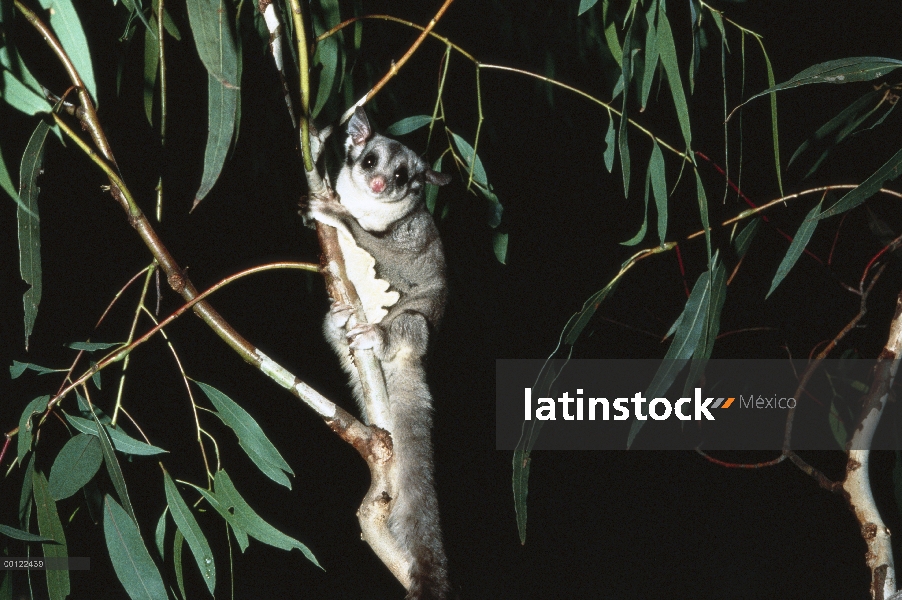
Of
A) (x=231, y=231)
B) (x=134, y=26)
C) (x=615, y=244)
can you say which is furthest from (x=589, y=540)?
(x=134, y=26)

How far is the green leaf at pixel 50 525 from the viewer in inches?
64.6

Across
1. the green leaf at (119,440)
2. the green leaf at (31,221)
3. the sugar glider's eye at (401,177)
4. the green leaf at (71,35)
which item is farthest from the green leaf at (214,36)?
the sugar glider's eye at (401,177)

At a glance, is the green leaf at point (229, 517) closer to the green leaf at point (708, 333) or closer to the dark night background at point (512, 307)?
Result: the green leaf at point (708, 333)

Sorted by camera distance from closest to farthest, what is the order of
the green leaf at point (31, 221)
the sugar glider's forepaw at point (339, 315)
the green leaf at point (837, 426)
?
the green leaf at point (31, 221) < the sugar glider's forepaw at point (339, 315) < the green leaf at point (837, 426)

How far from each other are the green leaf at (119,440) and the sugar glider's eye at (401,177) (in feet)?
4.88

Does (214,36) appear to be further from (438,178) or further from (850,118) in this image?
(850,118)

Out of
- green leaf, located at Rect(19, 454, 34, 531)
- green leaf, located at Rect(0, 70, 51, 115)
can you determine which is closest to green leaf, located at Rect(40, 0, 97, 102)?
green leaf, located at Rect(0, 70, 51, 115)

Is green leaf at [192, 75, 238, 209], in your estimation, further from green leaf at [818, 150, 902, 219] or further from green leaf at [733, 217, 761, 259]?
green leaf at [733, 217, 761, 259]

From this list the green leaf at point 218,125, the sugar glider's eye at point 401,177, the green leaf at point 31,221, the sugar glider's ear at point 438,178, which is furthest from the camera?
the sugar glider's eye at point 401,177

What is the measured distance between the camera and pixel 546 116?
4.32 m

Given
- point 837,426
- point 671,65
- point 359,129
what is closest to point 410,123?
point 359,129

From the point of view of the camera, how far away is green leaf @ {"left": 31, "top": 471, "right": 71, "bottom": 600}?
164cm

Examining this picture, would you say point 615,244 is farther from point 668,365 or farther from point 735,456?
point 668,365

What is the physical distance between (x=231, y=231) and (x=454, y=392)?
70.6 inches
